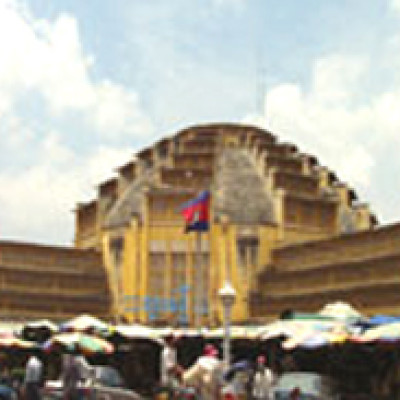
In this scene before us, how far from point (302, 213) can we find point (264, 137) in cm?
1240

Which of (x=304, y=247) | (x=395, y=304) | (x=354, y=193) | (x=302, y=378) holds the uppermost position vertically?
(x=354, y=193)

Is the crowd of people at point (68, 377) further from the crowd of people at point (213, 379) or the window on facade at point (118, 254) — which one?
the window on facade at point (118, 254)

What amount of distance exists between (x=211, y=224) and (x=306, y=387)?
34.9m

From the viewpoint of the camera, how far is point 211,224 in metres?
58.8

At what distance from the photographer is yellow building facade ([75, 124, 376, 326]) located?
5766 centimetres

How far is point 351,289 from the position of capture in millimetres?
48844

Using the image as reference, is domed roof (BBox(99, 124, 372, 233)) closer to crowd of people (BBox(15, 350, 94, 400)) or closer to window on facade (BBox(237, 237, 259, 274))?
window on facade (BBox(237, 237, 259, 274))

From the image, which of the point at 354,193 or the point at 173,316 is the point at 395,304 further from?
the point at 354,193

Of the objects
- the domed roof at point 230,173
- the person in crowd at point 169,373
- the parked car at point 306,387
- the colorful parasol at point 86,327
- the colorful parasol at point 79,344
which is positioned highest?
the domed roof at point 230,173

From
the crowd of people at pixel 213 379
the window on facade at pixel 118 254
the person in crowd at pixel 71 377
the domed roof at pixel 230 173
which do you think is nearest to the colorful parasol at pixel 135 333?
the crowd of people at pixel 213 379

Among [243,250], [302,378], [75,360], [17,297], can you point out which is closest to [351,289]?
[243,250]

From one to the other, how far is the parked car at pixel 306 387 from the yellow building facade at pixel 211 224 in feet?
95.7

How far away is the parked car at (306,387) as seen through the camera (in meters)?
23.6

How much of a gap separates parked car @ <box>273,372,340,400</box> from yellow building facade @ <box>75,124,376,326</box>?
2917 centimetres
